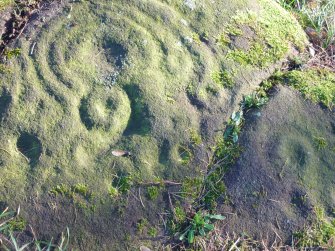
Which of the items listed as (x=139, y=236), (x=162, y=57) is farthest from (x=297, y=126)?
(x=139, y=236)

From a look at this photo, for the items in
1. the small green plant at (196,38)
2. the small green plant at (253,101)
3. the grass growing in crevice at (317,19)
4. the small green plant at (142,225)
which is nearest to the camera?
the small green plant at (142,225)

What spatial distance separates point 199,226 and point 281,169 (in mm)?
645

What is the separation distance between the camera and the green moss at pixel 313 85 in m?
3.14

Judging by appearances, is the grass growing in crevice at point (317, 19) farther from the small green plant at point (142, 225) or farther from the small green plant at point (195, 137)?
the small green plant at point (142, 225)

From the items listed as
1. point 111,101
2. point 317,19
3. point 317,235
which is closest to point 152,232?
point 111,101

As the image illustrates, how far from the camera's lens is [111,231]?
264cm

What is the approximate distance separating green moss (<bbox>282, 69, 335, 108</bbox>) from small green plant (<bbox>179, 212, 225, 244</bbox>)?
3.56 ft

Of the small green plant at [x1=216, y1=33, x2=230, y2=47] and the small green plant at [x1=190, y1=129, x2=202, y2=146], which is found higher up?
the small green plant at [x1=216, y1=33, x2=230, y2=47]

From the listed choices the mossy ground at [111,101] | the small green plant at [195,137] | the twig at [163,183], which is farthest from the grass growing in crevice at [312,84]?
the twig at [163,183]

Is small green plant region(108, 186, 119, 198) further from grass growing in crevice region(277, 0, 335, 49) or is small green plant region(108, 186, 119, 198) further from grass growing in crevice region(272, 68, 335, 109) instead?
grass growing in crevice region(277, 0, 335, 49)

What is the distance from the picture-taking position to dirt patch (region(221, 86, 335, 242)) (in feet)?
9.10

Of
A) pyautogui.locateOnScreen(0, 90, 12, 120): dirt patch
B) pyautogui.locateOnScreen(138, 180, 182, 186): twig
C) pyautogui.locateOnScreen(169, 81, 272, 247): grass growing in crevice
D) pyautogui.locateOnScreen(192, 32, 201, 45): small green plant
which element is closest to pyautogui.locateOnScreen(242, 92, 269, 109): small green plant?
pyautogui.locateOnScreen(169, 81, 272, 247): grass growing in crevice

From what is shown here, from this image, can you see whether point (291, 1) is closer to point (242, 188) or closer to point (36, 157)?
point (242, 188)

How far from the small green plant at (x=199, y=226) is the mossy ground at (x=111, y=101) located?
0.22m
